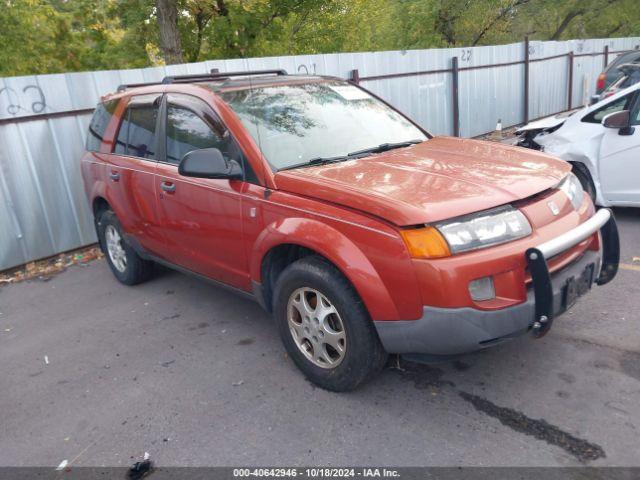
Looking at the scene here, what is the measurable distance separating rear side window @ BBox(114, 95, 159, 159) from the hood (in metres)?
1.73

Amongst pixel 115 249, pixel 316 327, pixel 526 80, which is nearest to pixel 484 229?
pixel 316 327

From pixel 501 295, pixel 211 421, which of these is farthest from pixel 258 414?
pixel 501 295

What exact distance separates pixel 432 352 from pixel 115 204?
Answer: 354 cm

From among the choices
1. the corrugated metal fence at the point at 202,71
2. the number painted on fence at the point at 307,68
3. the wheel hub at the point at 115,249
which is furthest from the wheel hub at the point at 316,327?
the number painted on fence at the point at 307,68

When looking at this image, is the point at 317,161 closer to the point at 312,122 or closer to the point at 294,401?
the point at 312,122

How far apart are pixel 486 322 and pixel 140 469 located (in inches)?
75.7

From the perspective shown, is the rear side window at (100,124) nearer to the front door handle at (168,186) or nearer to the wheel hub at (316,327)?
the front door handle at (168,186)

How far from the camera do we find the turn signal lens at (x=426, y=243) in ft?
8.77

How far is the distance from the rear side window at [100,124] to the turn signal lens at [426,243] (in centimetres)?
369

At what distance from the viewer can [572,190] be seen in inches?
133

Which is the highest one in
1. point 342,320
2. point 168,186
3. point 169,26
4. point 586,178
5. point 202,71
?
point 169,26

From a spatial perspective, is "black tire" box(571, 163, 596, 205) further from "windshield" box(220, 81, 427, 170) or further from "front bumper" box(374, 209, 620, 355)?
"front bumper" box(374, 209, 620, 355)

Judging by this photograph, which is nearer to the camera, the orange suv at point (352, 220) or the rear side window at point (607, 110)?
the orange suv at point (352, 220)

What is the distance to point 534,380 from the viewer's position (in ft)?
10.7
